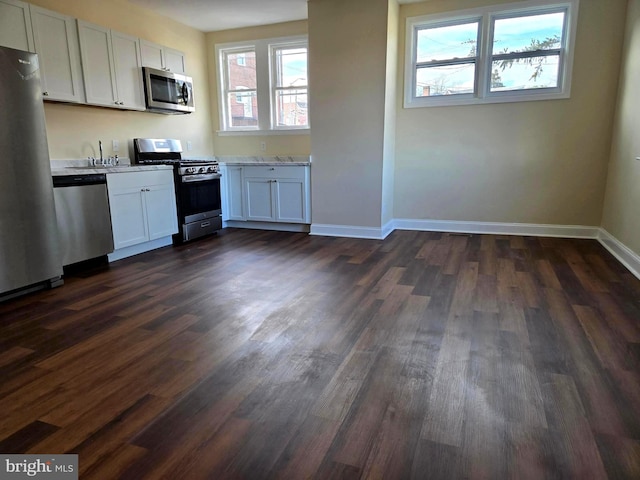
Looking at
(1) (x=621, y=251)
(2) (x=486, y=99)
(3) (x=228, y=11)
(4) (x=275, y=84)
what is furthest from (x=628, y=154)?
(3) (x=228, y=11)

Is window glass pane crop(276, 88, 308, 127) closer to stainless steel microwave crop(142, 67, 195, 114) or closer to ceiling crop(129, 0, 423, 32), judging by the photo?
ceiling crop(129, 0, 423, 32)

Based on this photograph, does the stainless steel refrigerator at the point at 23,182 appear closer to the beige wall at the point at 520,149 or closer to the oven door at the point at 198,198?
the oven door at the point at 198,198

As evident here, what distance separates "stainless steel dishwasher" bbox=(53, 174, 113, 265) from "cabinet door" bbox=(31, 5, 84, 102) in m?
0.83

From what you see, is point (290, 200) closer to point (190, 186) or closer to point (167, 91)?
point (190, 186)

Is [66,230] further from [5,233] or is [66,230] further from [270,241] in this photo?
[270,241]

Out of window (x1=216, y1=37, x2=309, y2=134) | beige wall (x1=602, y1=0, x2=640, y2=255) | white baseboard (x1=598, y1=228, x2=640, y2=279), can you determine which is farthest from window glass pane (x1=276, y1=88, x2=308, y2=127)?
white baseboard (x1=598, y1=228, x2=640, y2=279)

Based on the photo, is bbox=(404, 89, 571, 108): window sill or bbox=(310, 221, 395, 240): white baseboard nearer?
bbox=(404, 89, 571, 108): window sill

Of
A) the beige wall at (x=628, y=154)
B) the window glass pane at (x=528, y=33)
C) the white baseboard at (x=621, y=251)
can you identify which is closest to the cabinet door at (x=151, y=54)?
the window glass pane at (x=528, y=33)

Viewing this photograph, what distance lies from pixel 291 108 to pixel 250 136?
2.41 ft

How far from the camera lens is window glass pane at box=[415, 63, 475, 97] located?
15.9 feet

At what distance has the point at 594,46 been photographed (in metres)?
4.32

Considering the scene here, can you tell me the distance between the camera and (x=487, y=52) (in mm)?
4703

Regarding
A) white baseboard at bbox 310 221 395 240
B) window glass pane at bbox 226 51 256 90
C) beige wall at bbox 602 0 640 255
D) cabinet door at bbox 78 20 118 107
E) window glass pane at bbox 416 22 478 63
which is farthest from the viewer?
window glass pane at bbox 226 51 256 90

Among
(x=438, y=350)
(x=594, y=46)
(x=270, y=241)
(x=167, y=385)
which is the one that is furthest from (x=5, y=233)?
(x=594, y=46)
